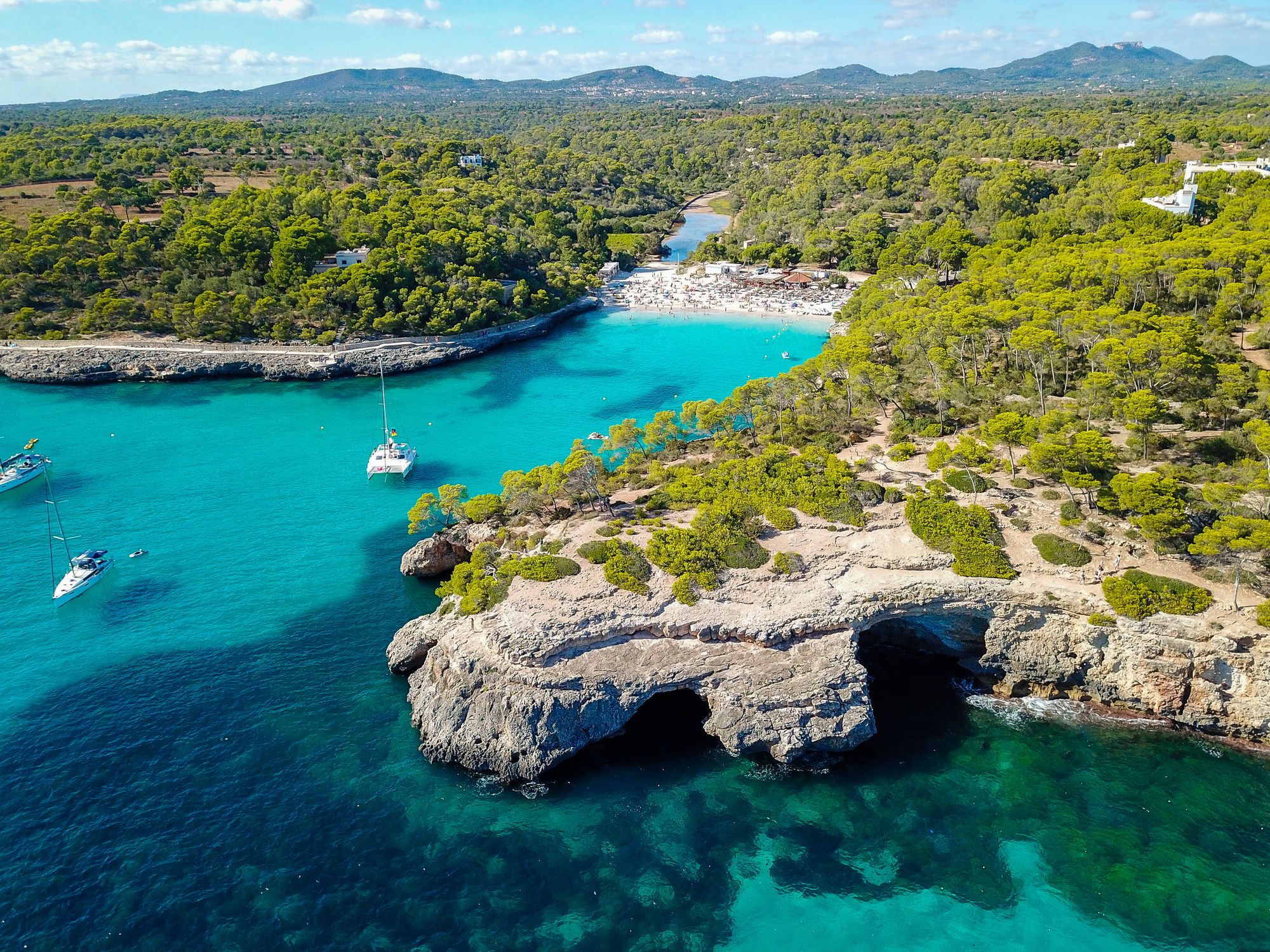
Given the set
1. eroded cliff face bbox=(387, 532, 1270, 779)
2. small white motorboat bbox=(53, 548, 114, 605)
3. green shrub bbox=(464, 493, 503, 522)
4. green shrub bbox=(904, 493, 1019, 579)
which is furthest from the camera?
green shrub bbox=(464, 493, 503, 522)

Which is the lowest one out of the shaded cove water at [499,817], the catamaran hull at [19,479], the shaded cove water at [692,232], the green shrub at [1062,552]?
the shaded cove water at [499,817]

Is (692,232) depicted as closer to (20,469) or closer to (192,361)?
(192,361)

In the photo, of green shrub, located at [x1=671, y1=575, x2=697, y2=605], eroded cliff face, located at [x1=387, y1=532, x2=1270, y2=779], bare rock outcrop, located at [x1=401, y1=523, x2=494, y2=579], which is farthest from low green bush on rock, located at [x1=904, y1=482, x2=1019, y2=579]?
bare rock outcrop, located at [x1=401, y1=523, x2=494, y2=579]

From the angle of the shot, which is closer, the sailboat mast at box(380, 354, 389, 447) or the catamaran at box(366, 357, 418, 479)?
the catamaran at box(366, 357, 418, 479)

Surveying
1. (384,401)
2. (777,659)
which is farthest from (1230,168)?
(384,401)

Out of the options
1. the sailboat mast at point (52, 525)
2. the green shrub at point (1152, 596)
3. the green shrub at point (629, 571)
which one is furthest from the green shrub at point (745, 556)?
the sailboat mast at point (52, 525)

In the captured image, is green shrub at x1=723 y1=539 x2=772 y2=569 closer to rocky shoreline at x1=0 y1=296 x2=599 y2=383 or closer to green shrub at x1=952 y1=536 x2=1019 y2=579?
green shrub at x1=952 y1=536 x2=1019 y2=579

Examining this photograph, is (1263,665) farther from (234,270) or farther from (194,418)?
(234,270)

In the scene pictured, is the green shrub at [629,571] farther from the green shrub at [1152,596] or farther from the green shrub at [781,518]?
the green shrub at [1152,596]
